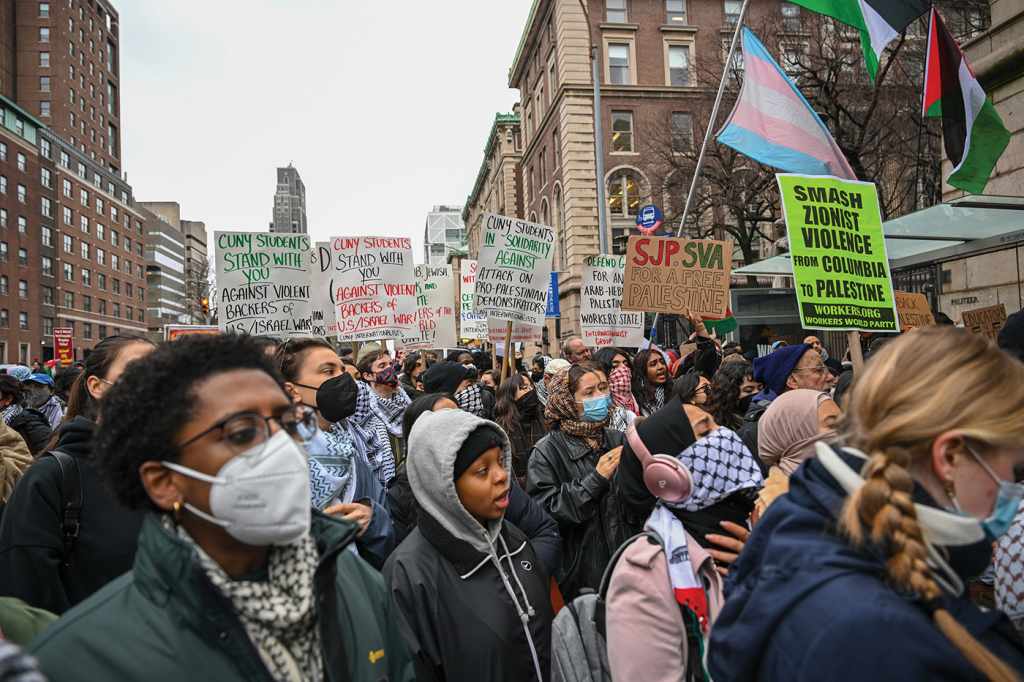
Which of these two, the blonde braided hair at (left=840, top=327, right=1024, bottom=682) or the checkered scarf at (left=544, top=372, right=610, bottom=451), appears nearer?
the blonde braided hair at (left=840, top=327, right=1024, bottom=682)

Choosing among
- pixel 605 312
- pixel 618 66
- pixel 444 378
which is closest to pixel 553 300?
pixel 605 312

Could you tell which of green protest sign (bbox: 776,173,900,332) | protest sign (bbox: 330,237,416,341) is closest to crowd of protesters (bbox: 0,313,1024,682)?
green protest sign (bbox: 776,173,900,332)

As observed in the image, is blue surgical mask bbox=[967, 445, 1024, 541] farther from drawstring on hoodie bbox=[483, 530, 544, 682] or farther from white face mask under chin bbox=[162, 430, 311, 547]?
drawstring on hoodie bbox=[483, 530, 544, 682]

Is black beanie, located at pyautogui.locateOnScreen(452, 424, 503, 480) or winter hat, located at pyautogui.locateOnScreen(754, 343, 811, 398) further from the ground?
winter hat, located at pyautogui.locateOnScreen(754, 343, 811, 398)

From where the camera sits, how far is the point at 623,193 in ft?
126

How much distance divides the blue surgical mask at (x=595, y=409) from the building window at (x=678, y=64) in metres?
38.0

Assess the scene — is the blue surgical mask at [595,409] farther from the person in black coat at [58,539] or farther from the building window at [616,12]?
the building window at [616,12]

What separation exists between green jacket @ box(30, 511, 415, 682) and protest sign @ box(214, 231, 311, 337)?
257 inches

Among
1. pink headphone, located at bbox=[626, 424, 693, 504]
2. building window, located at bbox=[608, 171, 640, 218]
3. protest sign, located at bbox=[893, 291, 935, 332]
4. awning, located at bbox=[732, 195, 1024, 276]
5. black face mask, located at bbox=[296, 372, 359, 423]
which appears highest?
building window, located at bbox=[608, 171, 640, 218]

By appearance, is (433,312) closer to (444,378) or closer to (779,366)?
(444,378)

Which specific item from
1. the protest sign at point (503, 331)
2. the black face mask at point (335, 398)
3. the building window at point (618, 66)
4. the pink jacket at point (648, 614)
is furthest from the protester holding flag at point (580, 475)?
the building window at point (618, 66)

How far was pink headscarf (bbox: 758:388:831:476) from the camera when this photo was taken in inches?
120

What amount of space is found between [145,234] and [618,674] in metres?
108

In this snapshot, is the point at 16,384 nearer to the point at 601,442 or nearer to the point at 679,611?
the point at 601,442
